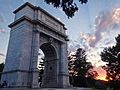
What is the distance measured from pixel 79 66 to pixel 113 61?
12.8 m

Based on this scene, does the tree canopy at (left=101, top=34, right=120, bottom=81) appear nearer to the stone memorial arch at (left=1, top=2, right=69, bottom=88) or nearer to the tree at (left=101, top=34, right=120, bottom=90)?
the tree at (left=101, top=34, right=120, bottom=90)

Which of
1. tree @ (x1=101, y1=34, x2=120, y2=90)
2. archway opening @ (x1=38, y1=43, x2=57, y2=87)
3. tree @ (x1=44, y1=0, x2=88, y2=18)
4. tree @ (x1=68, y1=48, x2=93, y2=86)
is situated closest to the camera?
tree @ (x1=44, y1=0, x2=88, y2=18)

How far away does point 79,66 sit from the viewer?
46.4m

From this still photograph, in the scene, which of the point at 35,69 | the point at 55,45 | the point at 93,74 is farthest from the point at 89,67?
the point at 35,69

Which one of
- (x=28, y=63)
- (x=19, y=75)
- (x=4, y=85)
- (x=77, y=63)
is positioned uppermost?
(x=77, y=63)

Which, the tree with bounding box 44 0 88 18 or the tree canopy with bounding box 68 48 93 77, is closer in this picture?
the tree with bounding box 44 0 88 18

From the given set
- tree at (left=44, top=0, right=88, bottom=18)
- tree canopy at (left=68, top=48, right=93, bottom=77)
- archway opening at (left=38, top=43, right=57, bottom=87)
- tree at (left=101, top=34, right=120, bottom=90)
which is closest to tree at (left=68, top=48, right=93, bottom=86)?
tree canopy at (left=68, top=48, right=93, bottom=77)

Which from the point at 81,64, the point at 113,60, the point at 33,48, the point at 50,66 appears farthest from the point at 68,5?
the point at 81,64

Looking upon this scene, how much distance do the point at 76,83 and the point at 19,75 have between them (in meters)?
23.5

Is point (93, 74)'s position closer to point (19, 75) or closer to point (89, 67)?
point (89, 67)

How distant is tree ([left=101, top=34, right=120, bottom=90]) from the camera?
35456mm

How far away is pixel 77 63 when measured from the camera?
4666cm

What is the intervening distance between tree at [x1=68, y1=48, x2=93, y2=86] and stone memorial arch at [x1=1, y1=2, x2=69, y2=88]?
1484 cm

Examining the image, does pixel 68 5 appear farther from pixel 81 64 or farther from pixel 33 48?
pixel 81 64
